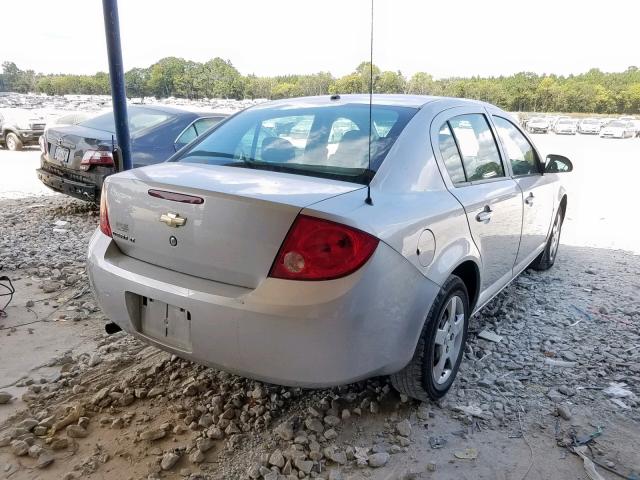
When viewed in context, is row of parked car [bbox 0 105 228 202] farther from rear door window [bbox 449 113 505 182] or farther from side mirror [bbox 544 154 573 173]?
side mirror [bbox 544 154 573 173]

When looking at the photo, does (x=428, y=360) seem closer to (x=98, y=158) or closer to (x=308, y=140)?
(x=308, y=140)

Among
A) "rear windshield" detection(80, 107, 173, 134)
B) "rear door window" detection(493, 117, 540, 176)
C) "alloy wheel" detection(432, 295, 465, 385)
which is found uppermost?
"rear windshield" detection(80, 107, 173, 134)

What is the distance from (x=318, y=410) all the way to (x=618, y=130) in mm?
37924

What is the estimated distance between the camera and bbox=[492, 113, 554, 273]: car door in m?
3.44

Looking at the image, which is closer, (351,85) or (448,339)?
(448,339)

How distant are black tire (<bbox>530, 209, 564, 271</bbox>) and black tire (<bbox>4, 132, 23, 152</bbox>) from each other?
610 inches

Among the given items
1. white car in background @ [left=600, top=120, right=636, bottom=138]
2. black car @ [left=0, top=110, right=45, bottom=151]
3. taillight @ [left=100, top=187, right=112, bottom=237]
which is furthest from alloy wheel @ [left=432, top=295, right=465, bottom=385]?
white car in background @ [left=600, top=120, right=636, bottom=138]

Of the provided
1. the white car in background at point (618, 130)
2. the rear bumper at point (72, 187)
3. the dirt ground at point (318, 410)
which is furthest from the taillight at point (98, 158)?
the white car in background at point (618, 130)

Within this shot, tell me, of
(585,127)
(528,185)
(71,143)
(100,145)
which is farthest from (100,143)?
(585,127)

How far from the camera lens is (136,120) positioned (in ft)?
21.3

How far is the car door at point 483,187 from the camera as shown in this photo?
2.60m

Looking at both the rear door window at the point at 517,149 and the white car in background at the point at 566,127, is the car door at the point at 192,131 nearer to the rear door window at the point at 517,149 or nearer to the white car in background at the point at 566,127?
the rear door window at the point at 517,149

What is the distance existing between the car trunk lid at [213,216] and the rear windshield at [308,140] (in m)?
0.13

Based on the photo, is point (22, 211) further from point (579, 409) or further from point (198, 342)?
point (579, 409)
